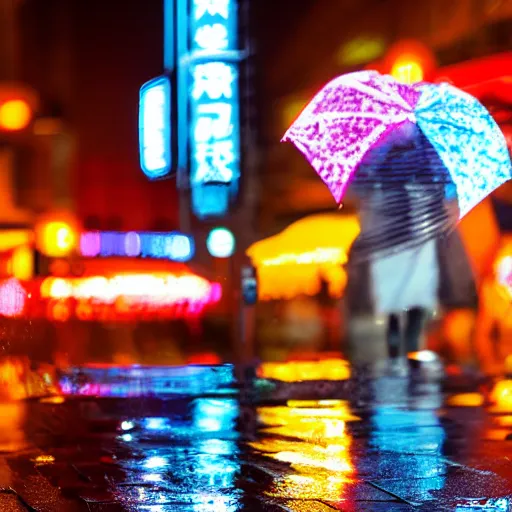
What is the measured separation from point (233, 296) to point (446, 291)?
184 inches

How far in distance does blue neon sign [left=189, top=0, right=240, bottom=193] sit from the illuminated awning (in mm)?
2157

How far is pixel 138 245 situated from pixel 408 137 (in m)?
13.4

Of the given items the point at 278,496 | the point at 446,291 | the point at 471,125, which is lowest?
the point at 278,496

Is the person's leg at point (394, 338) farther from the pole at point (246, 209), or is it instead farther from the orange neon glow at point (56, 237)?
the orange neon glow at point (56, 237)

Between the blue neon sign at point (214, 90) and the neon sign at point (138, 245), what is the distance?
4.16 metres

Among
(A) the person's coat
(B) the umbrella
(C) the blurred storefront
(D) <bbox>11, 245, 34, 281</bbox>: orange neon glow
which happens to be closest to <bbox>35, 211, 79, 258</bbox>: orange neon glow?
(D) <bbox>11, 245, 34, 281</bbox>: orange neon glow

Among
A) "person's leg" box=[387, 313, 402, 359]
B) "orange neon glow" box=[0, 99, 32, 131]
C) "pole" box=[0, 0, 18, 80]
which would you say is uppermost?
"pole" box=[0, 0, 18, 80]

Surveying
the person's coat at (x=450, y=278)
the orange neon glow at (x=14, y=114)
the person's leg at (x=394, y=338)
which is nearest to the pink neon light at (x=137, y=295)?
the orange neon glow at (x=14, y=114)

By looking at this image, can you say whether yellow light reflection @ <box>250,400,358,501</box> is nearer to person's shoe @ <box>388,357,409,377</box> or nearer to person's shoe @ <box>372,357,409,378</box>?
person's shoe @ <box>372,357,409,378</box>

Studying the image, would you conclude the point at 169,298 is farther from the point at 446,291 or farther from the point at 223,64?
the point at 446,291

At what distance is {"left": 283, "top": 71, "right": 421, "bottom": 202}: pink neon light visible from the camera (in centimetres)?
1086

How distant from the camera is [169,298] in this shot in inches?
864

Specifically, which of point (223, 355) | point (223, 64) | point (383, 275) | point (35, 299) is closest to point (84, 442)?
point (383, 275)

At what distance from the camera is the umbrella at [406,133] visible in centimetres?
1091
